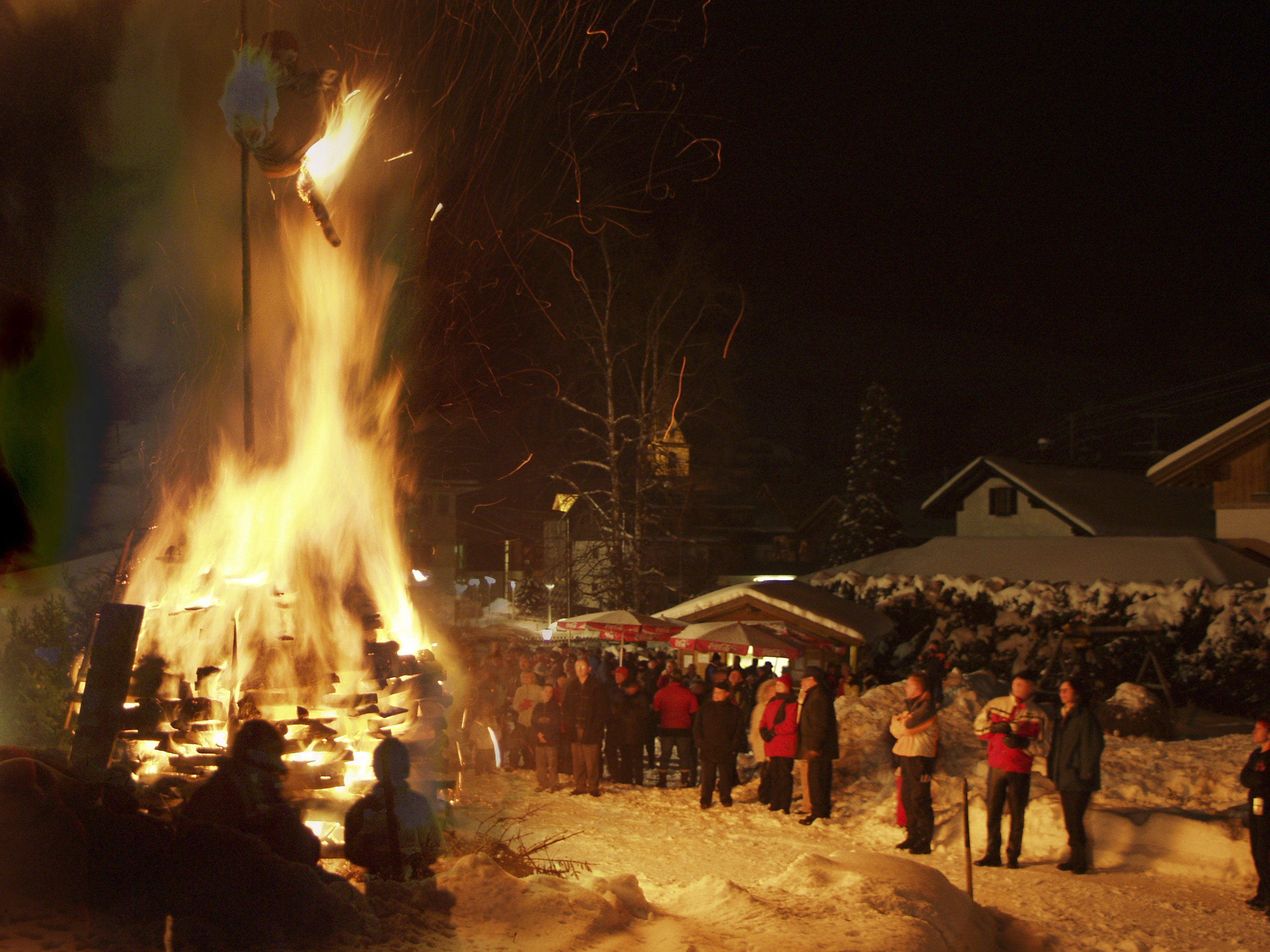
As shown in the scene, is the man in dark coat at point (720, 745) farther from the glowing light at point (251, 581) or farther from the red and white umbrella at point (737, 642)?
the glowing light at point (251, 581)

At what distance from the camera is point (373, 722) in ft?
28.6

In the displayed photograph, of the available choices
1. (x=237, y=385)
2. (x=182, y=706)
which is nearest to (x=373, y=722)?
(x=182, y=706)

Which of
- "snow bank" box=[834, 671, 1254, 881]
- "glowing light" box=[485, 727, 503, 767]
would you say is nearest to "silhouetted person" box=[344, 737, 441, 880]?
"snow bank" box=[834, 671, 1254, 881]

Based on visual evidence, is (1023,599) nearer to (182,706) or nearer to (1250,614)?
(1250,614)

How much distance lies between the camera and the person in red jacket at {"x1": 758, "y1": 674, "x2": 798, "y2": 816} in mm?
10875

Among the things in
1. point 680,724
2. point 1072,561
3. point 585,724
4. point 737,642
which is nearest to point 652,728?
point 680,724

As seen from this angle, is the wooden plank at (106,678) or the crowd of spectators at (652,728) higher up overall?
the wooden plank at (106,678)

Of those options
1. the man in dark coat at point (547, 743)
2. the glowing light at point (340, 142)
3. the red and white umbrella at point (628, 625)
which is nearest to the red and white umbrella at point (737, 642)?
the red and white umbrella at point (628, 625)

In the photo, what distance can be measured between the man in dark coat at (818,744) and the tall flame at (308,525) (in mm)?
4074

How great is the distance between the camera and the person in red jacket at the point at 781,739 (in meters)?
10.9

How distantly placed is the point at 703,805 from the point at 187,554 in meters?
6.08

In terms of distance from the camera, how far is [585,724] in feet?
39.5

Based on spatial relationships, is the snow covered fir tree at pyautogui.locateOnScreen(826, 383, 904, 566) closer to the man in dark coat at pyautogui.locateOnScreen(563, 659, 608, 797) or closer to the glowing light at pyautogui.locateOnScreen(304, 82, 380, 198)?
the man in dark coat at pyautogui.locateOnScreen(563, 659, 608, 797)

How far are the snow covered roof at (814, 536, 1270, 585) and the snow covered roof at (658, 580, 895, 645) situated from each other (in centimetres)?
397
